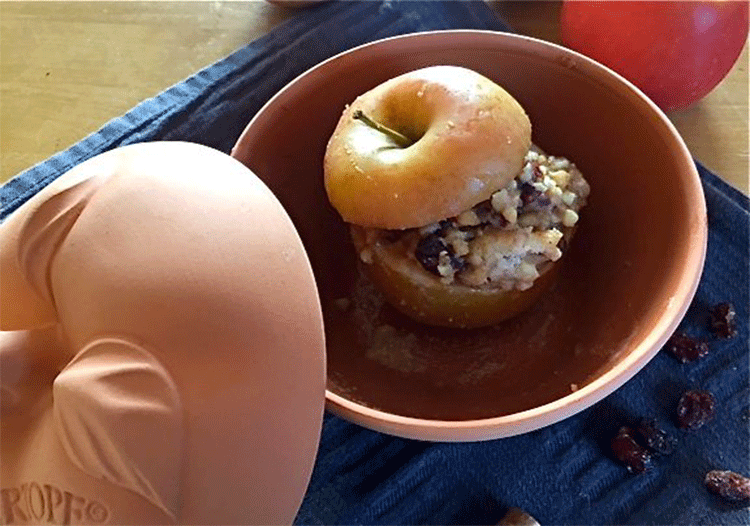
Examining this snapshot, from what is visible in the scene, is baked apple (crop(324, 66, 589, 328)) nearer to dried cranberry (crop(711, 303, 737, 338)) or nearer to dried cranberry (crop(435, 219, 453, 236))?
dried cranberry (crop(435, 219, 453, 236))

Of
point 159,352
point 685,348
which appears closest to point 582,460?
point 685,348

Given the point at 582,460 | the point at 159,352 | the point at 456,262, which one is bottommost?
the point at 582,460

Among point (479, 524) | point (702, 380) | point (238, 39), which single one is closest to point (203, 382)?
point (479, 524)

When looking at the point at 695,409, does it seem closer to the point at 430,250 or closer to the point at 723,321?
the point at 723,321

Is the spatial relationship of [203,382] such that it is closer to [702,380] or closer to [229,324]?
[229,324]

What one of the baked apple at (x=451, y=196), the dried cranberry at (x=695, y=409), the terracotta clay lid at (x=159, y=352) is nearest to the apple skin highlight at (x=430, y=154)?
the baked apple at (x=451, y=196)
